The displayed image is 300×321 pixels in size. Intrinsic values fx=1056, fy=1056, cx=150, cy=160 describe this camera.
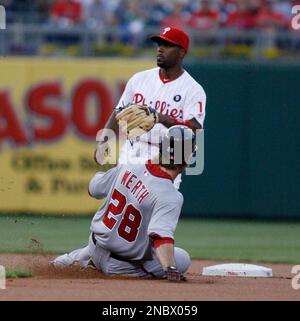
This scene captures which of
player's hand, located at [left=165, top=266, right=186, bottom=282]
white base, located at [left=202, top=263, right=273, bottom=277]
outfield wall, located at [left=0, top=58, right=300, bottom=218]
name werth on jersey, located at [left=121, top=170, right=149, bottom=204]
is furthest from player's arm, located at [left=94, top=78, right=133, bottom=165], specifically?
outfield wall, located at [left=0, top=58, right=300, bottom=218]

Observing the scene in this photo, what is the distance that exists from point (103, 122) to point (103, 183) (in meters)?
6.07

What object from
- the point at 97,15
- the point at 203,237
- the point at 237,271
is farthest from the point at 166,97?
the point at 97,15

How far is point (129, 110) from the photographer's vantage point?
301 inches

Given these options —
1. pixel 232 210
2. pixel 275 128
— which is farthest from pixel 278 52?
pixel 232 210

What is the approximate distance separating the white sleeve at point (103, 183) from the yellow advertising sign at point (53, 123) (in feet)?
19.2

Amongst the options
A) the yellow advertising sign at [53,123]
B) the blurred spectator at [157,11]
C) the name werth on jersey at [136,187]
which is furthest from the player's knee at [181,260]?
the blurred spectator at [157,11]

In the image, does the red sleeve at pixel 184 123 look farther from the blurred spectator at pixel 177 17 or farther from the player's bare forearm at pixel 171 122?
the blurred spectator at pixel 177 17

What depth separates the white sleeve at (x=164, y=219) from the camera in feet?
24.1

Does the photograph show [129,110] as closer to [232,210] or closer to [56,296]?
[56,296]

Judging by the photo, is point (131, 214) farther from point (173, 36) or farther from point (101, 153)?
point (173, 36)

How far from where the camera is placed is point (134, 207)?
7.61 metres

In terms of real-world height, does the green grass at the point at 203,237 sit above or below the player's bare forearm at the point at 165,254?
below
